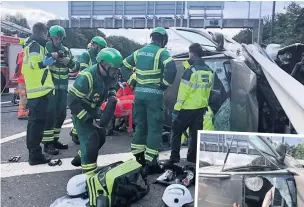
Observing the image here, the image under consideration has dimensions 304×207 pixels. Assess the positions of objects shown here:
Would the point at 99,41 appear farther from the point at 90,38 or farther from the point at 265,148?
the point at 265,148

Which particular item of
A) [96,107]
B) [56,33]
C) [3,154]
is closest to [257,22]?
[96,107]

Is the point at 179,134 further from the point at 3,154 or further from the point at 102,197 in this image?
the point at 3,154

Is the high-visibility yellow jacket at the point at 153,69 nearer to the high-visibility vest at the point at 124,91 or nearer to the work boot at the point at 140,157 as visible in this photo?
the work boot at the point at 140,157

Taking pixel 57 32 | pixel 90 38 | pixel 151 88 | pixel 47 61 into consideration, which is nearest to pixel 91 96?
pixel 151 88

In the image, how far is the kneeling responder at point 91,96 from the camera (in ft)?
9.53

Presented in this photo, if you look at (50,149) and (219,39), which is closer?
(219,39)

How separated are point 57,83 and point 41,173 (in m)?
1.26

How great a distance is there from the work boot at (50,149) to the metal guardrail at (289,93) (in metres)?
2.62

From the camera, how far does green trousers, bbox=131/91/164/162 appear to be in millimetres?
3562

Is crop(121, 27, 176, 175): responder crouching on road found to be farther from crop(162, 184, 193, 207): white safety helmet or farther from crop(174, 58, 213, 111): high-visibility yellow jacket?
crop(162, 184, 193, 207): white safety helmet

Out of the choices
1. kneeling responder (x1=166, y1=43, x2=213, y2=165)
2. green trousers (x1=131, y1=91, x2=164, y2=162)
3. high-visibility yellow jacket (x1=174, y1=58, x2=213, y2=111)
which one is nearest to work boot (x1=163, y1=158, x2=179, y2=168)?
kneeling responder (x1=166, y1=43, x2=213, y2=165)

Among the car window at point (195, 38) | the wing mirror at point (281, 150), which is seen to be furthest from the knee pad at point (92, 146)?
the wing mirror at point (281, 150)

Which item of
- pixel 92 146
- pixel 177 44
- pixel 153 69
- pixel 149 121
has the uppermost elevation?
pixel 177 44

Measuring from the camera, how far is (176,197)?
2.68 metres
